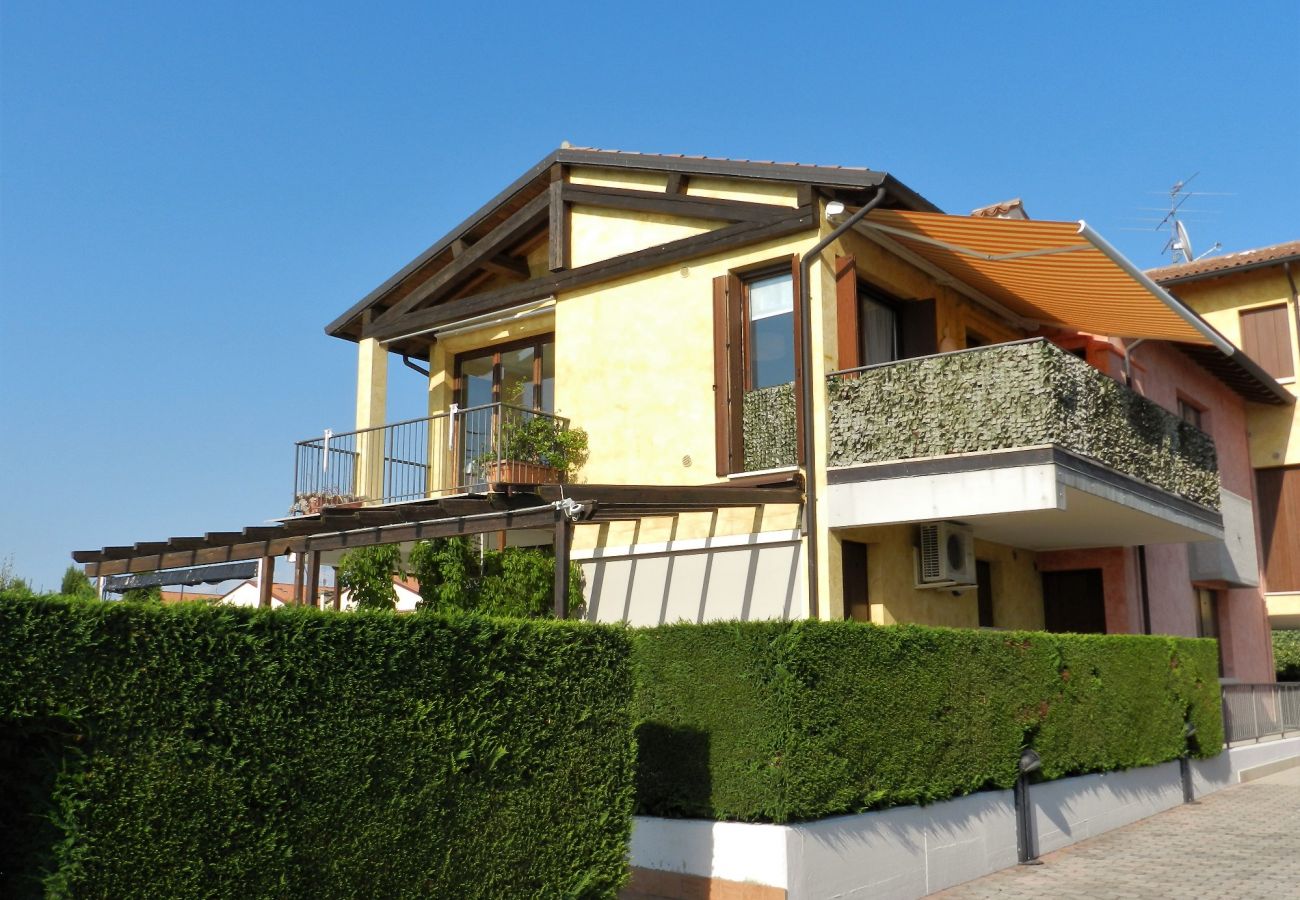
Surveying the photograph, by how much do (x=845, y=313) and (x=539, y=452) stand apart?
4490mm

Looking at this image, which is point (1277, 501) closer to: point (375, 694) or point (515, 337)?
point (515, 337)

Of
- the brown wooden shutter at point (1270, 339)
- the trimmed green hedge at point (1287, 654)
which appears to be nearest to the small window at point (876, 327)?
the brown wooden shutter at point (1270, 339)

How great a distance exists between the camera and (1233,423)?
25016 millimetres

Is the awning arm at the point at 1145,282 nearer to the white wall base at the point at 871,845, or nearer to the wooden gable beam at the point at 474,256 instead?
the white wall base at the point at 871,845

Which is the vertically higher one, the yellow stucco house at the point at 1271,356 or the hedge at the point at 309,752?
the yellow stucco house at the point at 1271,356

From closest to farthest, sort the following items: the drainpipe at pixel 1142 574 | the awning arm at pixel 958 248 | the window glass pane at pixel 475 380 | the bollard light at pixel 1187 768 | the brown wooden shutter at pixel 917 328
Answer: the awning arm at pixel 958 248 < the brown wooden shutter at pixel 917 328 < the bollard light at pixel 1187 768 < the window glass pane at pixel 475 380 < the drainpipe at pixel 1142 574

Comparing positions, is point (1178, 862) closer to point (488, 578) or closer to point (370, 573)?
point (488, 578)

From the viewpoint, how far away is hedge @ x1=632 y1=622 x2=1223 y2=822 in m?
9.09

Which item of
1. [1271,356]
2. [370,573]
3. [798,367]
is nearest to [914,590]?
[798,367]

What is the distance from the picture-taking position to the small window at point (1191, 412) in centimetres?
2259

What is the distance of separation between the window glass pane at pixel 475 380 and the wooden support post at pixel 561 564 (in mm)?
7314

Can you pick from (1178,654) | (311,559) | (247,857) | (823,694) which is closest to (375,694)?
(247,857)

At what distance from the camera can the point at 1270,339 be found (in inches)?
996

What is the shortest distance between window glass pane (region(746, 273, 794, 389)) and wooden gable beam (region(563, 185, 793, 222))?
0.84 metres
